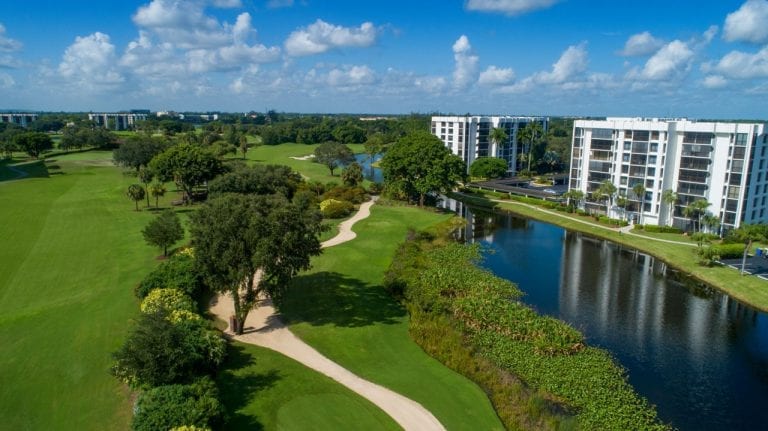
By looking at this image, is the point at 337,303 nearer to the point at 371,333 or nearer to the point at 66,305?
the point at 371,333

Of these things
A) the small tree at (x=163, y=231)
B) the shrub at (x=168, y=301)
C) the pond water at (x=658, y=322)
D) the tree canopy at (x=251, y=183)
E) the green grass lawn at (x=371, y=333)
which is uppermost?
the tree canopy at (x=251, y=183)

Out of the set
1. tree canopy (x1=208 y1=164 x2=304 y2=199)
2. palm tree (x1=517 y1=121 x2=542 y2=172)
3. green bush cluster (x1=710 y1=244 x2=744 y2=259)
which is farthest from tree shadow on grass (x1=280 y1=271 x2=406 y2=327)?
palm tree (x1=517 y1=121 x2=542 y2=172)

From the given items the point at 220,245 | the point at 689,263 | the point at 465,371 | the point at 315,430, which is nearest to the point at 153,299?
the point at 220,245

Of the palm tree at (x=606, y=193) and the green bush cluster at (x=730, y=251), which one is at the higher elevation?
the palm tree at (x=606, y=193)

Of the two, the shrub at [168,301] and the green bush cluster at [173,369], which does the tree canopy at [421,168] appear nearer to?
the shrub at [168,301]

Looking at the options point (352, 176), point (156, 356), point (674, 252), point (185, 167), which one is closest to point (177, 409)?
point (156, 356)

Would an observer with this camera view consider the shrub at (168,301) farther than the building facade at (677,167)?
No

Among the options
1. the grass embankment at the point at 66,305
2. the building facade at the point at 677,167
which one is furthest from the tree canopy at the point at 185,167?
the building facade at the point at 677,167
